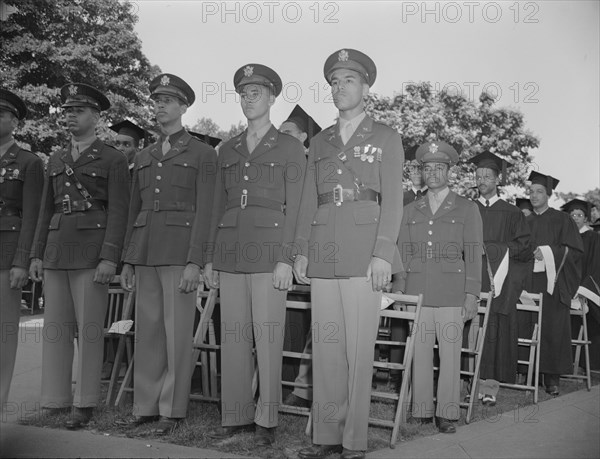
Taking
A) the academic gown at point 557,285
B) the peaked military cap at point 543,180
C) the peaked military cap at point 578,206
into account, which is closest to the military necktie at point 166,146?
the academic gown at point 557,285

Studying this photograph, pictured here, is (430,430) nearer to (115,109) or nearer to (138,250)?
(138,250)

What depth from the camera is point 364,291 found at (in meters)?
4.21

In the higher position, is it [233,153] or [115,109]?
[115,109]

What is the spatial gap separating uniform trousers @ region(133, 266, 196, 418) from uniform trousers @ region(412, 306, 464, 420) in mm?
1846

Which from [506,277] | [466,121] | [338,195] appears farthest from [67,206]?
[466,121]

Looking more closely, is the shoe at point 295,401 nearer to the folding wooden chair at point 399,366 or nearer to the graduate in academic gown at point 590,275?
the folding wooden chair at point 399,366

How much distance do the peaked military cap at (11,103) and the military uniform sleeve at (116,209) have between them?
988 millimetres

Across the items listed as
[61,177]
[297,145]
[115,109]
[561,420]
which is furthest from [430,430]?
[115,109]

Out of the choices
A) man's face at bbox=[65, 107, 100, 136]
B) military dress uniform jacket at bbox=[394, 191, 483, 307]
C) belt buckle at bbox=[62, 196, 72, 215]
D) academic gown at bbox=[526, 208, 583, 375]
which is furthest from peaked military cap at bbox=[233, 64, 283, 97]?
academic gown at bbox=[526, 208, 583, 375]

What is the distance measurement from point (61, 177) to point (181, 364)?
1746 millimetres

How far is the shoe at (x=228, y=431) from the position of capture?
15.1ft

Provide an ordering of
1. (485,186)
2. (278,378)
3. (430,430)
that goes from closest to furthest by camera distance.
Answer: (278,378) < (430,430) < (485,186)

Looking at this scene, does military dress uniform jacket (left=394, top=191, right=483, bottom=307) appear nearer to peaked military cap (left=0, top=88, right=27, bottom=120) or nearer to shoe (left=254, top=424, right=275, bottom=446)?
shoe (left=254, top=424, right=275, bottom=446)

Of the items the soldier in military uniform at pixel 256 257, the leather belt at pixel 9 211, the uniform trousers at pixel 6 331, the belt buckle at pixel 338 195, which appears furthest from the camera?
the leather belt at pixel 9 211
